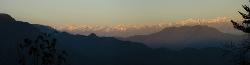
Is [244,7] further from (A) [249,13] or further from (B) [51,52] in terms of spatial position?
(B) [51,52]

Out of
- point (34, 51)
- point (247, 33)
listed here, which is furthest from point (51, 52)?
point (247, 33)

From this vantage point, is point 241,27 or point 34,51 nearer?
point 241,27

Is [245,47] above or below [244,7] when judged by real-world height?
below

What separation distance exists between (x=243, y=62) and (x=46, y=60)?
80056 millimetres

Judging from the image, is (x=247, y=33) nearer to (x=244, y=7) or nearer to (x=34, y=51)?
(x=244, y=7)

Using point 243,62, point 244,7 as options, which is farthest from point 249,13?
point 243,62

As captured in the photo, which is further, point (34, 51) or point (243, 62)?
point (34, 51)

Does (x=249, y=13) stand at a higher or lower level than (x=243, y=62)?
higher

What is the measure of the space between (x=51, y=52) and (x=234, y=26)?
84761mm

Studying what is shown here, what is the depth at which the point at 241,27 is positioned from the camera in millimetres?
53062

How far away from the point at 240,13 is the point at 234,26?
131 centimetres

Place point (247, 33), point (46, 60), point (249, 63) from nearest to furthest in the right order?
point (249, 63)
point (247, 33)
point (46, 60)

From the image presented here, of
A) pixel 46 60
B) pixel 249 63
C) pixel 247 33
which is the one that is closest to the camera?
pixel 249 63

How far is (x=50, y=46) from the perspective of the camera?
4961 inches
